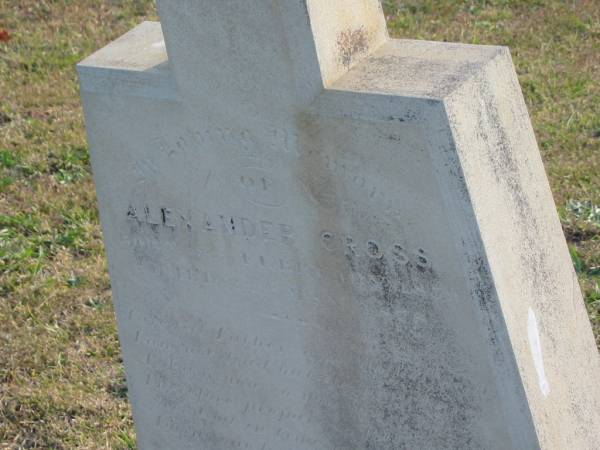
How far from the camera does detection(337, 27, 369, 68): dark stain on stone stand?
237 cm

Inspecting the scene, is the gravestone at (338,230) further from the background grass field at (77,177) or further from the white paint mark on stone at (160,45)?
the background grass field at (77,177)

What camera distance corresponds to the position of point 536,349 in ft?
7.98

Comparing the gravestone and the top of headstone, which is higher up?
the top of headstone

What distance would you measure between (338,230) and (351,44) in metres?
0.40

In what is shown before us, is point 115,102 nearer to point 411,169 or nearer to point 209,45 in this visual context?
point 209,45

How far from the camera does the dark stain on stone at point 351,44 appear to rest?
7.76 feet

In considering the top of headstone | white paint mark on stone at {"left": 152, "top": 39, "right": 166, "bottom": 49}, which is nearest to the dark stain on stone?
the top of headstone

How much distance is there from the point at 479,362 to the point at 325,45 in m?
0.74

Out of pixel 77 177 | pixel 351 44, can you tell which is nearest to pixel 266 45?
pixel 351 44

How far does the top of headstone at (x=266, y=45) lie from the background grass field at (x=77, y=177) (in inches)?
60.4

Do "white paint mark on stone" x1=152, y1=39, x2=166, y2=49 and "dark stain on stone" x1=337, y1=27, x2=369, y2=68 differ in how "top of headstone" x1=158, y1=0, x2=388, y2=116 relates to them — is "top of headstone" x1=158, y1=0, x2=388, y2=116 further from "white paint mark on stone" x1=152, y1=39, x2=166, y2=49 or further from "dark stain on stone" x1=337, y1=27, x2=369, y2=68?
"white paint mark on stone" x1=152, y1=39, x2=166, y2=49

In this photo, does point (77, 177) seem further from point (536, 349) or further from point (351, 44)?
point (536, 349)

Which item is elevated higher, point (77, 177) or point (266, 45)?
point (266, 45)

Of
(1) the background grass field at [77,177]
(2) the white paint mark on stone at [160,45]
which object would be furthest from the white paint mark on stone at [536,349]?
(1) the background grass field at [77,177]
